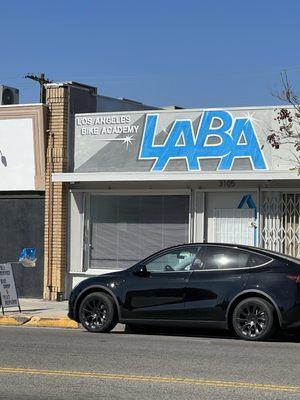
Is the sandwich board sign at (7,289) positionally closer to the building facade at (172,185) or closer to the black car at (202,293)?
the building facade at (172,185)

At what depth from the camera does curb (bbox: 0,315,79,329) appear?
1360 cm

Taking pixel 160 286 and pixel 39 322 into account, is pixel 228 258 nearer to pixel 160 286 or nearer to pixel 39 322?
pixel 160 286

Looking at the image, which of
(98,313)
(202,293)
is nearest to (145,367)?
(202,293)

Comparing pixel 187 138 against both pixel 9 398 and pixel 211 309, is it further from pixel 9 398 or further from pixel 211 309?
pixel 9 398

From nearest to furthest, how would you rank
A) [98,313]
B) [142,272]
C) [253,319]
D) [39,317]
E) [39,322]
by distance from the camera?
1. [253,319]
2. [142,272]
3. [98,313]
4. [39,322]
5. [39,317]

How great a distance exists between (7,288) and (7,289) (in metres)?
0.02

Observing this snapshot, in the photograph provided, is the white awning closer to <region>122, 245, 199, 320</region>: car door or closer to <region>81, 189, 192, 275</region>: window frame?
<region>81, 189, 192, 275</region>: window frame

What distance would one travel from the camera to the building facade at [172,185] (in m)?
15.8

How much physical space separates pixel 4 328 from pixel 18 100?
9334mm

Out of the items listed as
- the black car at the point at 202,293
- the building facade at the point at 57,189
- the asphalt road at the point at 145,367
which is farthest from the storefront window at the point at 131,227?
the asphalt road at the point at 145,367

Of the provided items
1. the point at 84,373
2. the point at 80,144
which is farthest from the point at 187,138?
the point at 84,373

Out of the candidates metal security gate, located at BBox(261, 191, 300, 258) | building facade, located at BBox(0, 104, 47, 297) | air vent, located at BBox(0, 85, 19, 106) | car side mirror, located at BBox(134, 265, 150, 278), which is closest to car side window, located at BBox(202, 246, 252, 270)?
car side mirror, located at BBox(134, 265, 150, 278)

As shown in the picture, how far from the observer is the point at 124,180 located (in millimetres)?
16547

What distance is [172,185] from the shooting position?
16.8 metres
